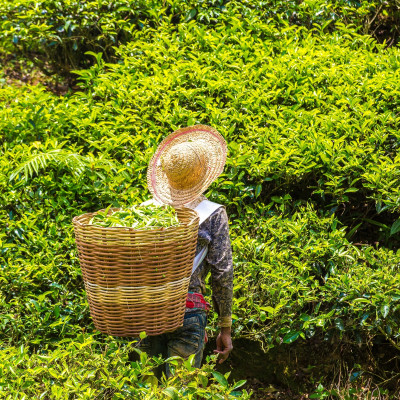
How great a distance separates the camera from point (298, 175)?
15.2 ft

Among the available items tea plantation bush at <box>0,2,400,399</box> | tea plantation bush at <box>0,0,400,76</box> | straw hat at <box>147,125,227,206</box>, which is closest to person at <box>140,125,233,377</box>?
straw hat at <box>147,125,227,206</box>

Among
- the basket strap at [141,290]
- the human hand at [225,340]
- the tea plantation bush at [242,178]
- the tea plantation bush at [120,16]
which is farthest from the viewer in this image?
the tea plantation bush at [120,16]

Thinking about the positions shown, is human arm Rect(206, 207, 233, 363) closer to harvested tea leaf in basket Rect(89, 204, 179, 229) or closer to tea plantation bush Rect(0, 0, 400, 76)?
harvested tea leaf in basket Rect(89, 204, 179, 229)

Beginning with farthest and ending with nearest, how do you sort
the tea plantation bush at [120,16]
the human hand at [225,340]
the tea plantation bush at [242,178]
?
the tea plantation bush at [120,16] → the tea plantation bush at [242,178] → the human hand at [225,340]

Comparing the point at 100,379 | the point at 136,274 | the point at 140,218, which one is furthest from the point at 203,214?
the point at 100,379

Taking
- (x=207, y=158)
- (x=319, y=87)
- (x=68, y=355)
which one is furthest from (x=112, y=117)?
(x=68, y=355)

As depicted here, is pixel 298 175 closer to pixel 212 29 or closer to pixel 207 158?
pixel 207 158

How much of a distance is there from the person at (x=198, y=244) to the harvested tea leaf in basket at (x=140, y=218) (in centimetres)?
22

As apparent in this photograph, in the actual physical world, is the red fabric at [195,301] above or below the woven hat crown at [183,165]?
below

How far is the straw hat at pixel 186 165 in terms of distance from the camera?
321 cm

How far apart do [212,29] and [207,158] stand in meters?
3.00

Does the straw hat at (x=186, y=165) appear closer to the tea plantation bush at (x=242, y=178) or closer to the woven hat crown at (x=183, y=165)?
the woven hat crown at (x=183, y=165)

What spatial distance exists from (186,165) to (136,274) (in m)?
0.62

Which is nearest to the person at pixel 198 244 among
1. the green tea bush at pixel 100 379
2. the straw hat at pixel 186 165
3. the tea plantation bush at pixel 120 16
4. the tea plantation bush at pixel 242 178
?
the straw hat at pixel 186 165
